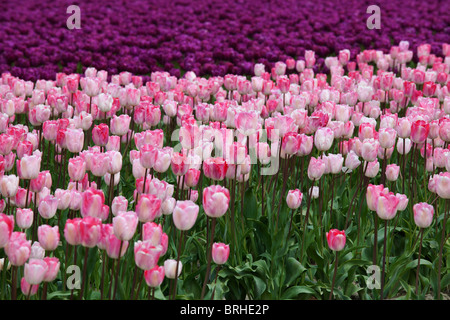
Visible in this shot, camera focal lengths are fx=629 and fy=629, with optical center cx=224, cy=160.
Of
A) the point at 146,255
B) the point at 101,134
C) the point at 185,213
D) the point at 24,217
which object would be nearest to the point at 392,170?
the point at 185,213

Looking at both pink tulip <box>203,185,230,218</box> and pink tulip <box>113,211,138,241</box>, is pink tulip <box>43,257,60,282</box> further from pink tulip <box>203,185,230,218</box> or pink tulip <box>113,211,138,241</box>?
pink tulip <box>203,185,230,218</box>

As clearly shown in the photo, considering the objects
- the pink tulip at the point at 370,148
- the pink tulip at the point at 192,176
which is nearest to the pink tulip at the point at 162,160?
the pink tulip at the point at 192,176

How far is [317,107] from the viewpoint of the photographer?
5484mm

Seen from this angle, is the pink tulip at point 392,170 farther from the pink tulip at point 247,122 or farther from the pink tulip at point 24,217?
the pink tulip at point 24,217

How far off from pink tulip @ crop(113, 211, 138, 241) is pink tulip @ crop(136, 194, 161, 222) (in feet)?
0.46

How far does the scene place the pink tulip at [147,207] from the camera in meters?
2.66

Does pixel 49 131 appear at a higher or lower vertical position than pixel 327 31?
lower

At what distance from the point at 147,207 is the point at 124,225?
0.20 meters

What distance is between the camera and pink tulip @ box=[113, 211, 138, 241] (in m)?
2.49

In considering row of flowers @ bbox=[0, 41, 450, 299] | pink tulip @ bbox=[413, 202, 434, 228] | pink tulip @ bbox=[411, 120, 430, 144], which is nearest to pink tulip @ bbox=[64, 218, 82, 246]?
row of flowers @ bbox=[0, 41, 450, 299]
